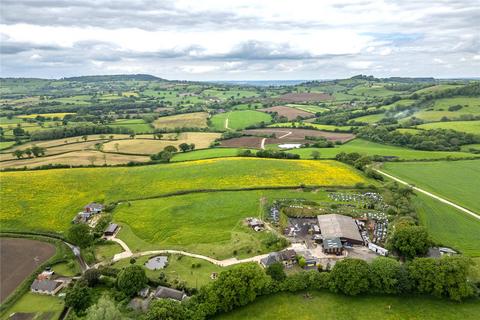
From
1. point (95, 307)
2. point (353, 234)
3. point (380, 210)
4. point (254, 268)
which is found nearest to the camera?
point (95, 307)

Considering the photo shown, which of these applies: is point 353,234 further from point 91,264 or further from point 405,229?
point 91,264

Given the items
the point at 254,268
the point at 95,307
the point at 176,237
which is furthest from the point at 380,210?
the point at 95,307

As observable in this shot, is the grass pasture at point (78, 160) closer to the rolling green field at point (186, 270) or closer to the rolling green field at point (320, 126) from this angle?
the rolling green field at point (186, 270)

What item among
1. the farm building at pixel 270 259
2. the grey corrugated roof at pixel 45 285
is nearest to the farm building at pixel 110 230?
the grey corrugated roof at pixel 45 285

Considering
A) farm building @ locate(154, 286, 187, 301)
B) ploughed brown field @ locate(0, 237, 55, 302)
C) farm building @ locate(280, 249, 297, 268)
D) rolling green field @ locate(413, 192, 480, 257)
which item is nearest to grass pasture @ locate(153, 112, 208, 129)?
ploughed brown field @ locate(0, 237, 55, 302)

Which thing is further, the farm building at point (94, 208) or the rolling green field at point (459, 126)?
the rolling green field at point (459, 126)

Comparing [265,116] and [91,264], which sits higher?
[265,116]

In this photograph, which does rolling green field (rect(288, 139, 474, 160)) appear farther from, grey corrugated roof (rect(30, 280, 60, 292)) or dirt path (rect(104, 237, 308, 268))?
grey corrugated roof (rect(30, 280, 60, 292))
